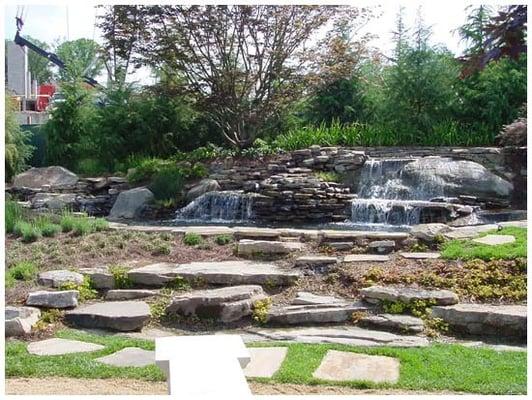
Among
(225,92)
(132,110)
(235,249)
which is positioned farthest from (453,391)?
(132,110)

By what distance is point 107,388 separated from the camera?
10.6 feet

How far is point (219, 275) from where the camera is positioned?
533cm

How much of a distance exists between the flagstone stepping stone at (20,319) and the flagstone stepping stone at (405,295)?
7.54 feet

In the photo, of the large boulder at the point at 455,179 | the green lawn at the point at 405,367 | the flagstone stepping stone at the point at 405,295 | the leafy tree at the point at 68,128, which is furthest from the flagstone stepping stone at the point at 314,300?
the leafy tree at the point at 68,128

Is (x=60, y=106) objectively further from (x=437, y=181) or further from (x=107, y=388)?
(x=107, y=388)

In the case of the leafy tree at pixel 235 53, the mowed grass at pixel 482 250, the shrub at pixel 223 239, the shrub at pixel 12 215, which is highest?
the leafy tree at pixel 235 53

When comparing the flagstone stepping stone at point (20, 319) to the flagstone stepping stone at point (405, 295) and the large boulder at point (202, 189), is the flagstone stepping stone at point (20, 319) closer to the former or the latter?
the flagstone stepping stone at point (405, 295)

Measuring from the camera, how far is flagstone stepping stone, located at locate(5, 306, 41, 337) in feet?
14.0

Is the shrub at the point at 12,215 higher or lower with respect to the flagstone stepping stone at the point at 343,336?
higher

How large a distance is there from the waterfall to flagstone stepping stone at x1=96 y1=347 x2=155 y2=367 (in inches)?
240

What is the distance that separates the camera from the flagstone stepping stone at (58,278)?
5.23 meters

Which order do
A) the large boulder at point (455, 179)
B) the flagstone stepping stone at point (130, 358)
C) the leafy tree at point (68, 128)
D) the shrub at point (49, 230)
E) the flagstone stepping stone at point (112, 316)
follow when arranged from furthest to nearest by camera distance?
the leafy tree at point (68, 128) → the large boulder at point (455, 179) → the shrub at point (49, 230) → the flagstone stepping stone at point (112, 316) → the flagstone stepping stone at point (130, 358)

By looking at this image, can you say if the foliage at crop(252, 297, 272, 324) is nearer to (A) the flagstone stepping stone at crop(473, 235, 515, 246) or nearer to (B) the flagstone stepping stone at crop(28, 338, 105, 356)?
(B) the flagstone stepping stone at crop(28, 338, 105, 356)

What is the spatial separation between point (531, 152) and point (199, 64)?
11.0m
